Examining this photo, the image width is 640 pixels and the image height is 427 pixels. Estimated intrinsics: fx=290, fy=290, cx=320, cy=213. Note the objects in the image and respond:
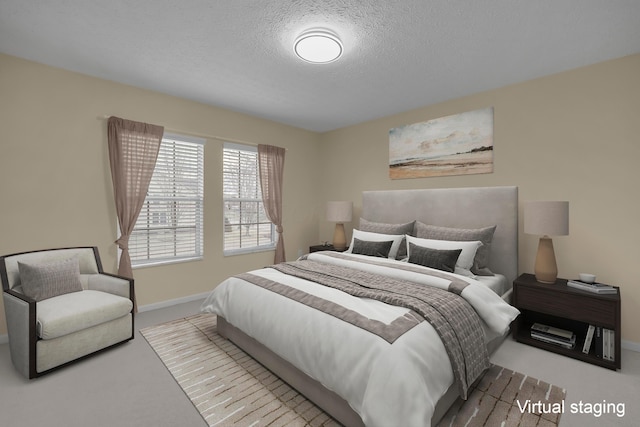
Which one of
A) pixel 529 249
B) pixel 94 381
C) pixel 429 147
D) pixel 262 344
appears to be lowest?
pixel 94 381

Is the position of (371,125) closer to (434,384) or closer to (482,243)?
(482,243)

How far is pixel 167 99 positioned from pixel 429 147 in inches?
137

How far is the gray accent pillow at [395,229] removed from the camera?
361cm

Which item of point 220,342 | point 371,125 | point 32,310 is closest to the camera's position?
point 32,310

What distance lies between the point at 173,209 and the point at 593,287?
14.9ft

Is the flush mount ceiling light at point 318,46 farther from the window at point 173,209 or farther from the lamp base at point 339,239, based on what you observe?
the lamp base at point 339,239

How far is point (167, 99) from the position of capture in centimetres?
368

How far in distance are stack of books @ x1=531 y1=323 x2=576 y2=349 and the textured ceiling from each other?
254 centimetres

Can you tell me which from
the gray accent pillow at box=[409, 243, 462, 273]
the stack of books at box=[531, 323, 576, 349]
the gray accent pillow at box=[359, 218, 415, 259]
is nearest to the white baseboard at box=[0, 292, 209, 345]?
the gray accent pillow at box=[359, 218, 415, 259]

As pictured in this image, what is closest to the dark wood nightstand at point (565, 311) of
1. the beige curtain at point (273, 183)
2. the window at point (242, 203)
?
the beige curtain at point (273, 183)

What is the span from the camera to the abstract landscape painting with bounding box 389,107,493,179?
3.52 meters

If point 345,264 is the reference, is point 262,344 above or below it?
below

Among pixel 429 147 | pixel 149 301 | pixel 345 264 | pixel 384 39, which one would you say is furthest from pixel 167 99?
pixel 429 147

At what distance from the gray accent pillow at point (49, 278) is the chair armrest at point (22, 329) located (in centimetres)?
15
